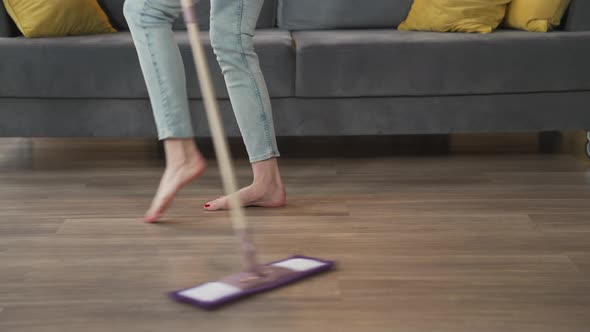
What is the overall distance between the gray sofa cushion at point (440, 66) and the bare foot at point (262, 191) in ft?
1.64

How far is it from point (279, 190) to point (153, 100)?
400 mm

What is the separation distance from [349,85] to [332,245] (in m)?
0.85

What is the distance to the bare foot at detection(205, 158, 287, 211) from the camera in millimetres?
2010

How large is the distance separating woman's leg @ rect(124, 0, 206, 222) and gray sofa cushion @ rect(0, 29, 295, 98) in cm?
55

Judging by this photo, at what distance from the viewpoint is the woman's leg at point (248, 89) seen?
1868 millimetres

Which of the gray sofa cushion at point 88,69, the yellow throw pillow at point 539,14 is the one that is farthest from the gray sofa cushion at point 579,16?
the gray sofa cushion at point 88,69

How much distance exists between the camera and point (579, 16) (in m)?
2.59

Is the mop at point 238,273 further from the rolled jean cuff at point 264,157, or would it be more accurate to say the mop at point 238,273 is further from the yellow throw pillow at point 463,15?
the yellow throw pillow at point 463,15

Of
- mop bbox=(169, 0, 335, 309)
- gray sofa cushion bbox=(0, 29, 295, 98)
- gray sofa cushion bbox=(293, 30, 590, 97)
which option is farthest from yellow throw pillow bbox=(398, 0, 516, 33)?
mop bbox=(169, 0, 335, 309)

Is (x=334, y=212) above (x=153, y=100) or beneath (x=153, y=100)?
beneath

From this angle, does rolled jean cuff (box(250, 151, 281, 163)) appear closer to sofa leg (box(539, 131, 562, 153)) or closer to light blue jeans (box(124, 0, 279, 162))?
light blue jeans (box(124, 0, 279, 162))

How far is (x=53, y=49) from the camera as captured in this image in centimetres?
242

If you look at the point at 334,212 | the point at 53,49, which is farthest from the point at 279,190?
the point at 53,49

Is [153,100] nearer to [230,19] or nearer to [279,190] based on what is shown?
[230,19]
